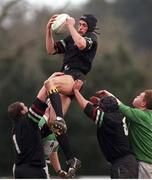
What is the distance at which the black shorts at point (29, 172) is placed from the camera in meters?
9.98

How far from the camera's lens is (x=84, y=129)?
30.1 m

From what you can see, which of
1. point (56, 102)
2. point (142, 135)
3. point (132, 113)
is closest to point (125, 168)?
point (142, 135)

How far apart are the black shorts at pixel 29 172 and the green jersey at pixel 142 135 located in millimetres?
1235

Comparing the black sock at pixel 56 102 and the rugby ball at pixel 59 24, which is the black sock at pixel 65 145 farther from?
the rugby ball at pixel 59 24

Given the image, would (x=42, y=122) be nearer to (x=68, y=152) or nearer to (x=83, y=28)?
(x=68, y=152)

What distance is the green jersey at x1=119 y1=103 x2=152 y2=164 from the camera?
9.98 m

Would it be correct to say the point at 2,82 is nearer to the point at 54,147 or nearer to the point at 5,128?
the point at 5,128

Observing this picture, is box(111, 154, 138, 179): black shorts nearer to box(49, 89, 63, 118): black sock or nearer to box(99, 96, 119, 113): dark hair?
box(99, 96, 119, 113): dark hair

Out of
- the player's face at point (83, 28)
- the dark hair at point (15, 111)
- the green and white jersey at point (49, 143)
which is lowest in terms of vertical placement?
the green and white jersey at point (49, 143)

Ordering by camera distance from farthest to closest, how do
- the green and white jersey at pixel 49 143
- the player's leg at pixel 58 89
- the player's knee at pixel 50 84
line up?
1. the green and white jersey at pixel 49 143
2. the player's knee at pixel 50 84
3. the player's leg at pixel 58 89

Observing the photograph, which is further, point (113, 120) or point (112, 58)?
point (112, 58)

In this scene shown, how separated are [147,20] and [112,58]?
27.3 meters

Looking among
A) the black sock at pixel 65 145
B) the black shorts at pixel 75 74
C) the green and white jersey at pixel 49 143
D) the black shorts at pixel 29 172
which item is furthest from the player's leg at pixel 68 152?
the green and white jersey at pixel 49 143

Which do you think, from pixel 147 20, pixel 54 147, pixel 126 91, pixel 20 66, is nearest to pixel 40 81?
pixel 20 66
